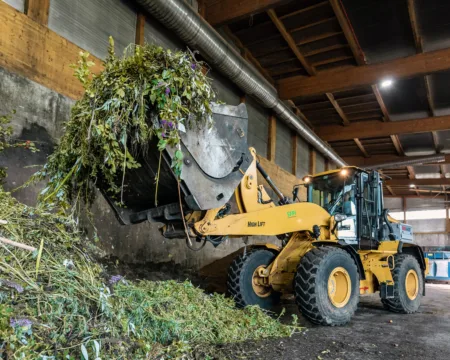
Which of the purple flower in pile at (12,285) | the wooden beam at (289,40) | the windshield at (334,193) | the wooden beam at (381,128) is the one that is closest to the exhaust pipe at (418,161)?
the wooden beam at (381,128)

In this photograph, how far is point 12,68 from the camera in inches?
179

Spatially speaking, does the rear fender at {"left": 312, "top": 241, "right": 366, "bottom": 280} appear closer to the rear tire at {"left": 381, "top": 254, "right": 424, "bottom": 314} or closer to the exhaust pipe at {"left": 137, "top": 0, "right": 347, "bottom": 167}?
the rear tire at {"left": 381, "top": 254, "right": 424, "bottom": 314}

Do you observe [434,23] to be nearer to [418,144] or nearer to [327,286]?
[327,286]

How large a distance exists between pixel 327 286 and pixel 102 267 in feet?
8.41

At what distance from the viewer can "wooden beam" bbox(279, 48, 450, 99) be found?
7.86 metres

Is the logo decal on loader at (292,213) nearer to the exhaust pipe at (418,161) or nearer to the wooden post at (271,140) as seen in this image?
the wooden post at (271,140)

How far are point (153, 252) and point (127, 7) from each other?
14.0 feet

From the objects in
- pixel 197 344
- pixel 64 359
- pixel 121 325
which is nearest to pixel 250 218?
pixel 197 344

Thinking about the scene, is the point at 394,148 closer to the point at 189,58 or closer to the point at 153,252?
the point at 153,252

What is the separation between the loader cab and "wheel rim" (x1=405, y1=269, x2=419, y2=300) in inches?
51.1

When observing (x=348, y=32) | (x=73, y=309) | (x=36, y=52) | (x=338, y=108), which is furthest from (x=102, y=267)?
(x=338, y=108)

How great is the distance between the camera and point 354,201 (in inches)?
216

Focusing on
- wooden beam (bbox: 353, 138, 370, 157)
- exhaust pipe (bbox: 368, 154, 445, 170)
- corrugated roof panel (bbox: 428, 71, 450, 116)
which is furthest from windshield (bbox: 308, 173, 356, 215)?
exhaust pipe (bbox: 368, 154, 445, 170)

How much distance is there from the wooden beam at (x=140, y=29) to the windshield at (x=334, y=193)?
12.6 ft
